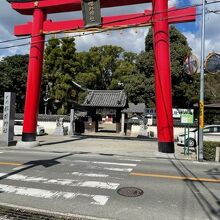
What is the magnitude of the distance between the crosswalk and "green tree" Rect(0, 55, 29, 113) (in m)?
39.1

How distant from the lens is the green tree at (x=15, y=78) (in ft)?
159

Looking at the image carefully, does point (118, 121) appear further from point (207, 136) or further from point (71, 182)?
point (71, 182)

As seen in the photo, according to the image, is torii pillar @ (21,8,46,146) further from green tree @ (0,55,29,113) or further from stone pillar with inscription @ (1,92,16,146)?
green tree @ (0,55,29,113)

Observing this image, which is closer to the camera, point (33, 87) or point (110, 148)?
point (33, 87)

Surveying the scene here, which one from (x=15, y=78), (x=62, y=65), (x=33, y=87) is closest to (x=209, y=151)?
(x=33, y=87)

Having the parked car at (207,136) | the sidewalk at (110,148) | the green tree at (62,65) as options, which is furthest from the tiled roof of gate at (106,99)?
the parked car at (207,136)

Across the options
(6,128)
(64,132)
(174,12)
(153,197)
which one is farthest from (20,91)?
(153,197)

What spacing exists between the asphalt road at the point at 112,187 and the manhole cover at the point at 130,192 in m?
0.10

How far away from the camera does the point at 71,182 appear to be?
9.04 m

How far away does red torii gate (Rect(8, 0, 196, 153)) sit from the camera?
51.3 feet

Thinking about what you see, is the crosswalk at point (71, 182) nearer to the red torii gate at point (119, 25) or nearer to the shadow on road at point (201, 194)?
the shadow on road at point (201, 194)

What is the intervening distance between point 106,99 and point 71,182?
96.0 feet

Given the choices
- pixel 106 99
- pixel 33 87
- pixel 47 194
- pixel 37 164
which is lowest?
pixel 47 194

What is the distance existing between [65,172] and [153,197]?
383 centimetres
